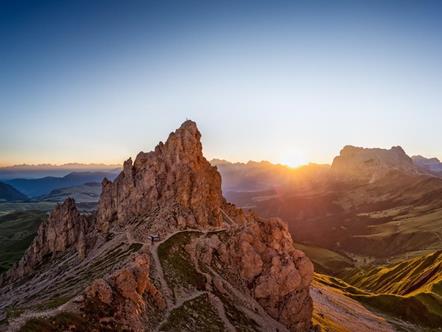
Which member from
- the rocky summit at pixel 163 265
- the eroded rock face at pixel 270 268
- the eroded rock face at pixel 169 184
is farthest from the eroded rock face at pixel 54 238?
the eroded rock face at pixel 270 268

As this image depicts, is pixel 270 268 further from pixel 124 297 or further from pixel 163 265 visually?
pixel 124 297

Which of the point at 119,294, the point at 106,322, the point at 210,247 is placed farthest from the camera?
the point at 210,247

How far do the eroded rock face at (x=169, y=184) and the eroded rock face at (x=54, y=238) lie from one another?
1554 cm

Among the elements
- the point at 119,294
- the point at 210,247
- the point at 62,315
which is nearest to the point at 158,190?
the point at 210,247

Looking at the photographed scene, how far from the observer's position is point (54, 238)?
19138 centimetres

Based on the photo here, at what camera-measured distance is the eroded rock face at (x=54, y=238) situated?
614ft

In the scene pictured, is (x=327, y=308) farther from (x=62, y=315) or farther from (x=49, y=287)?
(x=62, y=315)

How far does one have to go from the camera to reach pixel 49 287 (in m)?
137

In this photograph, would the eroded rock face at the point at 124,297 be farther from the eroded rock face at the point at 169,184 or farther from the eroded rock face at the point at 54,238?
the eroded rock face at the point at 54,238

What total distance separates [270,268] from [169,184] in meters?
56.4

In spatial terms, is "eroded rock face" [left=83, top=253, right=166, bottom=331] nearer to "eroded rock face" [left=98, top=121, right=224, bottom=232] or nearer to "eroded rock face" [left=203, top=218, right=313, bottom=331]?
"eroded rock face" [left=203, top=218, right=313, bottom=331]

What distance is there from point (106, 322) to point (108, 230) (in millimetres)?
102518

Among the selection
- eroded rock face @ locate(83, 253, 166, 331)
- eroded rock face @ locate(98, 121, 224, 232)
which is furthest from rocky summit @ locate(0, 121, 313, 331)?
eroded rock face @ locate(98, 121, 224, 232)

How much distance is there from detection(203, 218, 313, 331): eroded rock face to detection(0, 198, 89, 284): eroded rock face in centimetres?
8269
